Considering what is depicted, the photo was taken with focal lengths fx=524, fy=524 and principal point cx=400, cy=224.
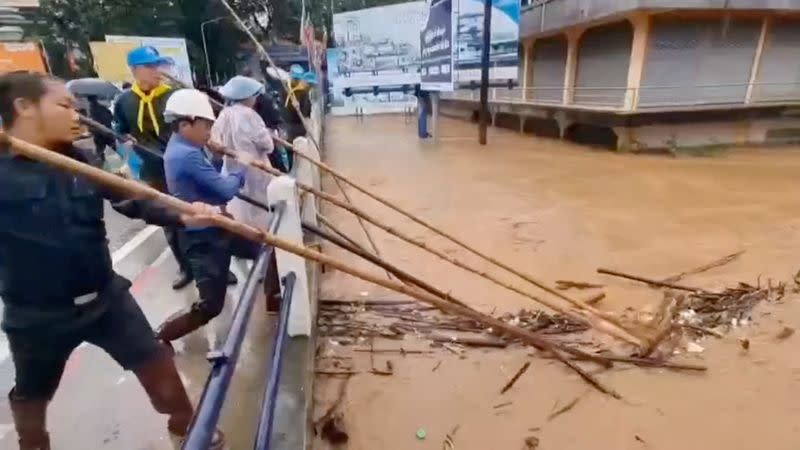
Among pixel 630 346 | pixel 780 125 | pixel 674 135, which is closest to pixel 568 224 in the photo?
pixel 630 346

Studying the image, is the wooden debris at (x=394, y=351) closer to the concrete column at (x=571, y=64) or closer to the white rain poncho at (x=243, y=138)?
the white rain poncho at (x=243, y=138)

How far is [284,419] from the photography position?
2309 mm

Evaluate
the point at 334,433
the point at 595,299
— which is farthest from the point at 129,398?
the point at 595,299

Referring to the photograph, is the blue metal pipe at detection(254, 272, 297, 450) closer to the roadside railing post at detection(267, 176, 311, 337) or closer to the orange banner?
the roadside railing post at detection(267, 176, 311, 337)

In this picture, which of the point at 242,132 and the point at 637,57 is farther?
the point at 637,57

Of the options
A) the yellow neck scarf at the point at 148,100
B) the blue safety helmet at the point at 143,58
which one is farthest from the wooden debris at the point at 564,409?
the blue safety helmet at the point at 143,58

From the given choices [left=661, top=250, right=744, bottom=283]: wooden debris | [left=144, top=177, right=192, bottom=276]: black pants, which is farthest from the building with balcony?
[left=144, top=177, right=192, bottom=276]: black pants

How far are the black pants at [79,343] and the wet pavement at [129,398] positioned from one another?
0.65 m

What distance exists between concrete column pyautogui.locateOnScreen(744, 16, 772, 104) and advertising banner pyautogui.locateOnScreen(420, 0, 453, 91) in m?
6.91

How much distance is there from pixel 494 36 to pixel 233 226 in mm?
11622

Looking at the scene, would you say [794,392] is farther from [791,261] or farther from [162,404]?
[162,404]

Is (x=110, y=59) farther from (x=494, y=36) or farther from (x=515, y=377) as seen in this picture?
(x=515, y=377)

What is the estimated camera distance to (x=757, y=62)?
40.3 feet

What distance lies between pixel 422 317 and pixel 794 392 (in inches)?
96.1
